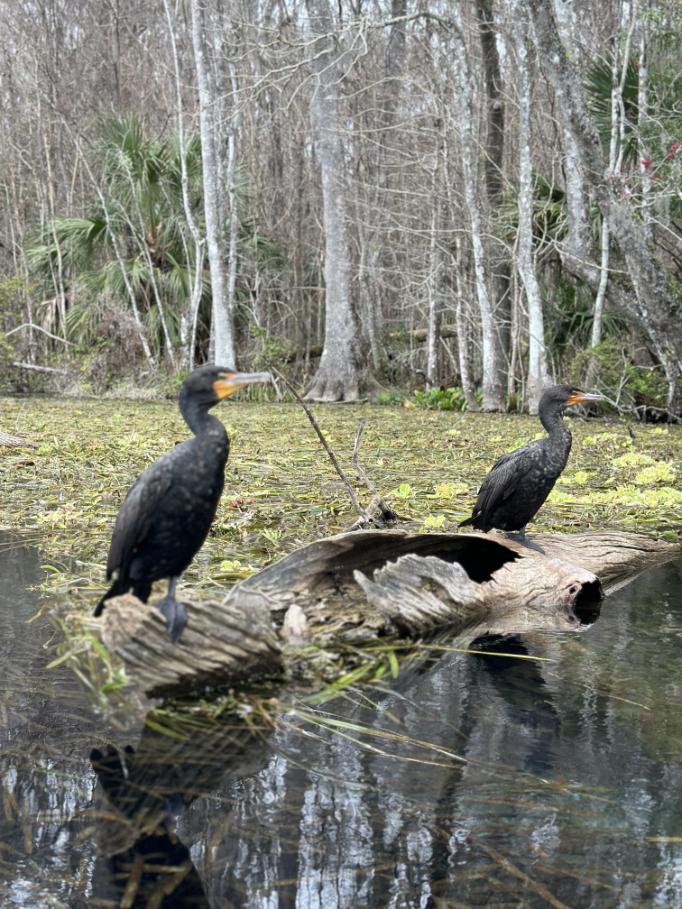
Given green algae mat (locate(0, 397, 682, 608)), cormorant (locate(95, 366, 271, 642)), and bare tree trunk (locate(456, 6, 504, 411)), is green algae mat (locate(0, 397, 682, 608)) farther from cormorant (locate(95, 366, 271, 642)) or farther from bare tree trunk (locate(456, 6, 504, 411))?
bare tree trunk (locate(456, 6, 504, 411))

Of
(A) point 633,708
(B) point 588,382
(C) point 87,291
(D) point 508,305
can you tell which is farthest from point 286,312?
(A) point 633,708

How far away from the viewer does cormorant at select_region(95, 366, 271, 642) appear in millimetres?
2426

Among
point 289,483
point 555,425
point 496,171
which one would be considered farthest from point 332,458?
point 496,171

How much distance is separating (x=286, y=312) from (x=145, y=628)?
1621 cm

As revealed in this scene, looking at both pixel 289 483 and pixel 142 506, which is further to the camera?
pixel 289 483

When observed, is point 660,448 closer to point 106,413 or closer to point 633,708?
point 633,708

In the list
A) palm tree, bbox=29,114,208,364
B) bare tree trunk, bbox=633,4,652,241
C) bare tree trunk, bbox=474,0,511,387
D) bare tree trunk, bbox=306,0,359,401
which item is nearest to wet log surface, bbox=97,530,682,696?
bare tree trunk, bbox=633,4,652,241

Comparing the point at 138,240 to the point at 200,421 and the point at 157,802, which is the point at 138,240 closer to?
the point at 200,421

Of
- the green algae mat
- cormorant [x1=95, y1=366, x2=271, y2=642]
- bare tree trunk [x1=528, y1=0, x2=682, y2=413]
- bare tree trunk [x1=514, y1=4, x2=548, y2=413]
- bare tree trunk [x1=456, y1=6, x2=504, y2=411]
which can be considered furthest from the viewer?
bare tree trunk [x1=456, y1=6, x2=504, y2=411]

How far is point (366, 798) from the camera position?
82.4 inches

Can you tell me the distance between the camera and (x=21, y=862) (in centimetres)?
183

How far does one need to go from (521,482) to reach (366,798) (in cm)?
211

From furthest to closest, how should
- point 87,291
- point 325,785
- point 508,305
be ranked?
point 87,291 → point 508,305 → point 325,785

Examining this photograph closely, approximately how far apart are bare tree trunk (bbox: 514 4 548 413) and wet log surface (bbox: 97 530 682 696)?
7.45m
